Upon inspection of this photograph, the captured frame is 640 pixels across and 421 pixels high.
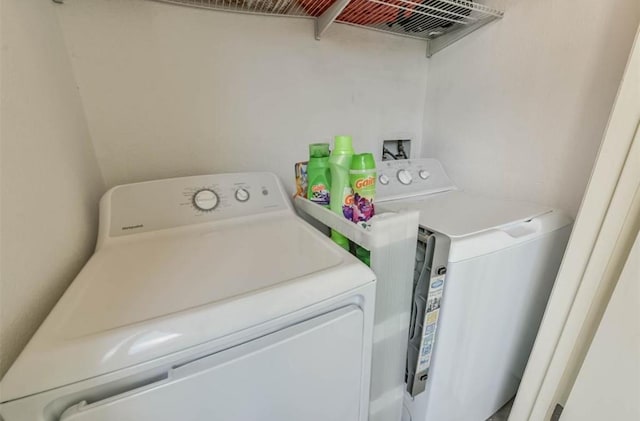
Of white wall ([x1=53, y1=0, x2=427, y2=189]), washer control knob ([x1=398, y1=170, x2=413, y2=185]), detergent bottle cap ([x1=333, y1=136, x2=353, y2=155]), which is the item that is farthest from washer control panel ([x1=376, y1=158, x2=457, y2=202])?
detergent bottle cap ([x1=333, y1=136, x2=353, y2=155])

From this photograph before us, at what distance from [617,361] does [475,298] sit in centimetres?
37

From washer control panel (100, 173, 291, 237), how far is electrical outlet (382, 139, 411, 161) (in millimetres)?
826

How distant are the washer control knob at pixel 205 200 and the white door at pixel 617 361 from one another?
4.03ft

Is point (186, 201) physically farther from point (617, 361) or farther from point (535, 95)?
point (535, 95)

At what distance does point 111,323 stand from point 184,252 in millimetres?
304

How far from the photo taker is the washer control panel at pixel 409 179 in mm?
1288

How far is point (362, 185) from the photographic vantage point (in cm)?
85

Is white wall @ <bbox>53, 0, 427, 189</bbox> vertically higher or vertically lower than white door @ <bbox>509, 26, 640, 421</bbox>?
higher

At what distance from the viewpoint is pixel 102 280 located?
65 cm

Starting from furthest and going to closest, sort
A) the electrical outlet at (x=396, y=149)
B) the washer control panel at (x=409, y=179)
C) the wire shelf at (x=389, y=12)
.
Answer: the electrical outlet at (x=396, y=149), the washer control panel at (x=409, y=179), the wire shelf at (x=389, y=12)

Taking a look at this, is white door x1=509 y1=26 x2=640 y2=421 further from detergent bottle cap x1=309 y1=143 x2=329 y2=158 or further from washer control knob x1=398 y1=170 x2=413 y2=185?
detergent bottle cap x1=309 y1=143 x2=329 y2=158

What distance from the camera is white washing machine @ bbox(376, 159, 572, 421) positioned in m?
0.85

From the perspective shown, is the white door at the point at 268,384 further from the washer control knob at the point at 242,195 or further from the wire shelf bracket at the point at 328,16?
the wire shelf bracket at the point at 328,16

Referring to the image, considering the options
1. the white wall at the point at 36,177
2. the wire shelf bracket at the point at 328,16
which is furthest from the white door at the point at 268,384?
the wire shelf bracket at the point at 328,16
